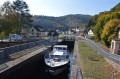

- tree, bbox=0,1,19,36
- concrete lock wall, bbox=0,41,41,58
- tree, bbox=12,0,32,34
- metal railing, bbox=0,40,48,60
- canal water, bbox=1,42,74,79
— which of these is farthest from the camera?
tree, bbox=12,0,32,34

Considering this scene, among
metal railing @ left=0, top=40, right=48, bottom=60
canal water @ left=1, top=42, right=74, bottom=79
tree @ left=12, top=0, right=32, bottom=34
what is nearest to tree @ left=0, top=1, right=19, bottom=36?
tree @ left=12, top=0, right=32, bottom=34

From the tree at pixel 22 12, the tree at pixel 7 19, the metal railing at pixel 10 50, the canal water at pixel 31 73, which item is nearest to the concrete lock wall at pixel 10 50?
the metal railing at pixel 10 50

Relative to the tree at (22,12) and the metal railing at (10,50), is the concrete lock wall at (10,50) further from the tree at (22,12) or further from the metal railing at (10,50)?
the tree at (22,12)

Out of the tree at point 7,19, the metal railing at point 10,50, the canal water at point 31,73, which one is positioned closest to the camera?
the canal water at point 31,73

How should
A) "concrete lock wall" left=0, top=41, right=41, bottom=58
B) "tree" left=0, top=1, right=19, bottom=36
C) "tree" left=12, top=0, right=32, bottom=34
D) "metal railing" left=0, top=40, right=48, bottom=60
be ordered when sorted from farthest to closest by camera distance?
1. "tree" left=12, top=0, right=32, bottom=34
2. "tree" left=0, top=1, right=19, bottom=36
3. "concrete lock wall" left=0, top=41, right=41, bottom=58
4. "metal railing" left=0, top=40, right=48, bottom=60

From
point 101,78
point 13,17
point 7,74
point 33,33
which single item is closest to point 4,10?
point 13,17

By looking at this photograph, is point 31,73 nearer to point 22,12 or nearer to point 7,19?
→ point 7,19

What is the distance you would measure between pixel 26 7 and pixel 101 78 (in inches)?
2165

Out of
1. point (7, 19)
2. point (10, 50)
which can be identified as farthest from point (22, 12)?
point (10, 50)

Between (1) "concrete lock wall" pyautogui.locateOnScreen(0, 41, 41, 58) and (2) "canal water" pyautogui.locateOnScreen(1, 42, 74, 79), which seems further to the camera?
(1) "concrete lock wall" pyautogui.locateOnScreen(0, 41, 41, 58)

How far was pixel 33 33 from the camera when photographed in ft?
231

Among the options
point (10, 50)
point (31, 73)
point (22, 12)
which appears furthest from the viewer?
point (22, 12)

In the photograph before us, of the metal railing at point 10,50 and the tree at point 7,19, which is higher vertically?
the tree at point 7,19

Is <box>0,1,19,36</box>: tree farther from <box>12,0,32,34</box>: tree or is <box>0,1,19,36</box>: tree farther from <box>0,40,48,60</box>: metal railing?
<box>0,40,48,60</box>: metal railing
